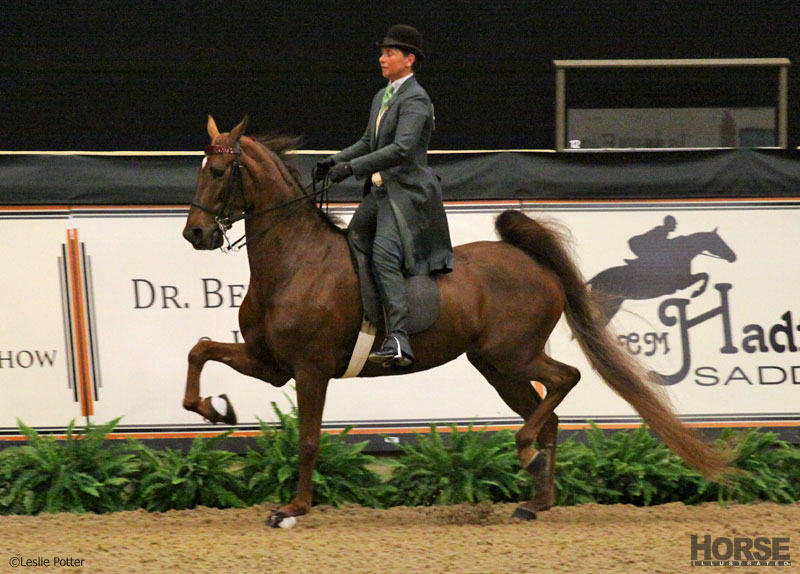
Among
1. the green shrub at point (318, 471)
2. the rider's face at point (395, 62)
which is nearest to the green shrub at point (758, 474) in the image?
the green shrub at point (318, 471)

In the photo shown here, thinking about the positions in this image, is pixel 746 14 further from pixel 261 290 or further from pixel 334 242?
pixel 261 290

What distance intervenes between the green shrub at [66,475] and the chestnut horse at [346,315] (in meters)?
0.92

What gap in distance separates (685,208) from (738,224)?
37cm

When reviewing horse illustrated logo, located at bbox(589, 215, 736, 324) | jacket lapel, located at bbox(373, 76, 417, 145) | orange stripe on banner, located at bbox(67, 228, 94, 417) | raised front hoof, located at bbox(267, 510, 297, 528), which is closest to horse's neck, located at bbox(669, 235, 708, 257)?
horse illustrated logo, located at bbox(589, 215, 736, 324)

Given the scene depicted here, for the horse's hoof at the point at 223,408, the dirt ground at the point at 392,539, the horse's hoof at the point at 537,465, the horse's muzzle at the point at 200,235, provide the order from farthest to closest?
the horse's hoof at the point at 537,465 < the horse's hoof at the point at 223,408 < the horse's muzzle at the point at 200,235 < the dirt ground at the point at 392,539

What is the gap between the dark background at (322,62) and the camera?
8.01 meters

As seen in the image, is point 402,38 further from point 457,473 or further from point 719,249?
point 719,249

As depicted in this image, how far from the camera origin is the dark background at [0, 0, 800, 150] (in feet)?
26.3

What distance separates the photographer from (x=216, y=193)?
242 inches

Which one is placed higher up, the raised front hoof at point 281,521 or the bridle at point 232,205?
the bridle at point 232,205

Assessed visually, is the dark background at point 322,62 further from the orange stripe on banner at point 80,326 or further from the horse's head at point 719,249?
the horse's head at point 719,249

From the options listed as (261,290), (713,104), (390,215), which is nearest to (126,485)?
(261,290)

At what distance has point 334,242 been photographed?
255 inches

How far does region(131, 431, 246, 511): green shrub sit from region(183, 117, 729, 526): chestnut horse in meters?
0.64
